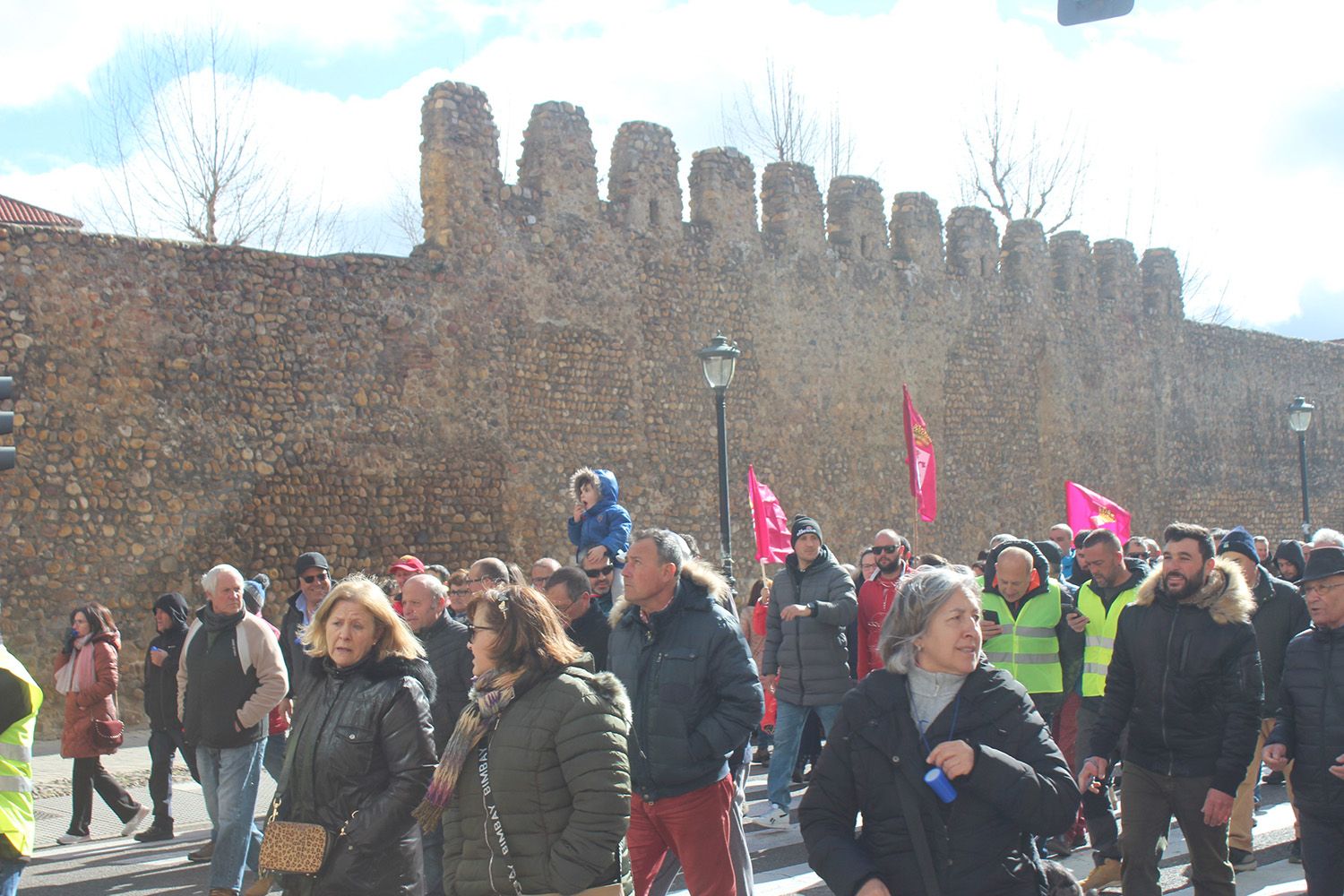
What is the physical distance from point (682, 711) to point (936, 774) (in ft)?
5.36

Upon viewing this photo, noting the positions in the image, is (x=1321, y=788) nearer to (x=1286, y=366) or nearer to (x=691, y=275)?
(x=691, y=275)

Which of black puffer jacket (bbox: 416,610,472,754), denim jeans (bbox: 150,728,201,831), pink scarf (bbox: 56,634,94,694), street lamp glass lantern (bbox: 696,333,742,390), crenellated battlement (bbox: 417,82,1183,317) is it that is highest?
crenellated battlement (bbox: 417,82,1183,317)

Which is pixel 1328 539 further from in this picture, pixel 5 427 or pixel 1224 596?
pixel 5 427

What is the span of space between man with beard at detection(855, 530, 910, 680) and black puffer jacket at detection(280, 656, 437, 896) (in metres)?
4.69

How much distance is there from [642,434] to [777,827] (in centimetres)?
896

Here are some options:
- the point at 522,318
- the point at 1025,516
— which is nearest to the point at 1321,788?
the point at 522,318

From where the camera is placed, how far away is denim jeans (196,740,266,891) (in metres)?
5.80

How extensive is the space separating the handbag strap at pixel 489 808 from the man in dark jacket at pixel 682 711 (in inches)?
36.5

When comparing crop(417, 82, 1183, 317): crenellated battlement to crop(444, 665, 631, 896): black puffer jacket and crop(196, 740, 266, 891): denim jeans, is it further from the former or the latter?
crop(444, 665, 631, 896): black puffer jacket

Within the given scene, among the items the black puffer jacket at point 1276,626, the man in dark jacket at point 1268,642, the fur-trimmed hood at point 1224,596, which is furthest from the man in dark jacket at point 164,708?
the black puffer jacket at point 1276,626

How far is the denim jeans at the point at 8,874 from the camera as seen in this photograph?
4262 mm

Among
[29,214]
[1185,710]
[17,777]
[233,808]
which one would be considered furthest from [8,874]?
[29,214]

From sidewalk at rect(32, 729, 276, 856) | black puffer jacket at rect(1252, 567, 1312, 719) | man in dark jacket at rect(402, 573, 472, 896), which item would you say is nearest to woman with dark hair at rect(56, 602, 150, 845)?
sidewalk at rect(32, 729, 276, 856)

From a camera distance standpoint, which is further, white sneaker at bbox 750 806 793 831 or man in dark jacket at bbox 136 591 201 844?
man in dark jacket at bbox 136 591 201 844
